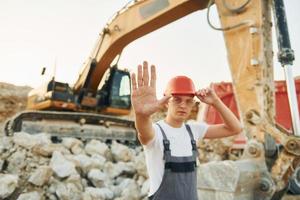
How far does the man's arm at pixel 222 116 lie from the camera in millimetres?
1640

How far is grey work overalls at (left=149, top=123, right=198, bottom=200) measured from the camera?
4.71 feet

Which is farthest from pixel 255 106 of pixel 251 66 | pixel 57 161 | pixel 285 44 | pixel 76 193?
pixel 57 161

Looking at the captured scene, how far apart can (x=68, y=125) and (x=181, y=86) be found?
6151 millimetres

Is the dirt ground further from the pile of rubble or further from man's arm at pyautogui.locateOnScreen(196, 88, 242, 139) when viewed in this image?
man's arm at pyautogui.locateOnScreen(196, 88, 242, 139)

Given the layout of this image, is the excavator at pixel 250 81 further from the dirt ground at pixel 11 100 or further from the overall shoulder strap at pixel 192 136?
the dirt ground at pixel 11 100

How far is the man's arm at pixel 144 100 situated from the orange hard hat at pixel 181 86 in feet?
0.61

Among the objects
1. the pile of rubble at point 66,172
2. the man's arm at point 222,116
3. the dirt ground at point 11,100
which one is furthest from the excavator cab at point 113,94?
the dirt ground at point 11,100

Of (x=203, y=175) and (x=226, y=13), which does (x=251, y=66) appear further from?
(x=203, y=175)

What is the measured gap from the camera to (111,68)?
767cm

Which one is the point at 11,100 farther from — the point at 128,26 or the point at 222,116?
the point at 222,116

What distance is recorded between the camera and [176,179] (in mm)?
1445

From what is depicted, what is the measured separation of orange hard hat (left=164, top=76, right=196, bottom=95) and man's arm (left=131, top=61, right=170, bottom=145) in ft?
0.61

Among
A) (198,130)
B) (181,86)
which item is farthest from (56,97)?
(181,86)

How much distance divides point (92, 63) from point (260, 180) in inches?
213
